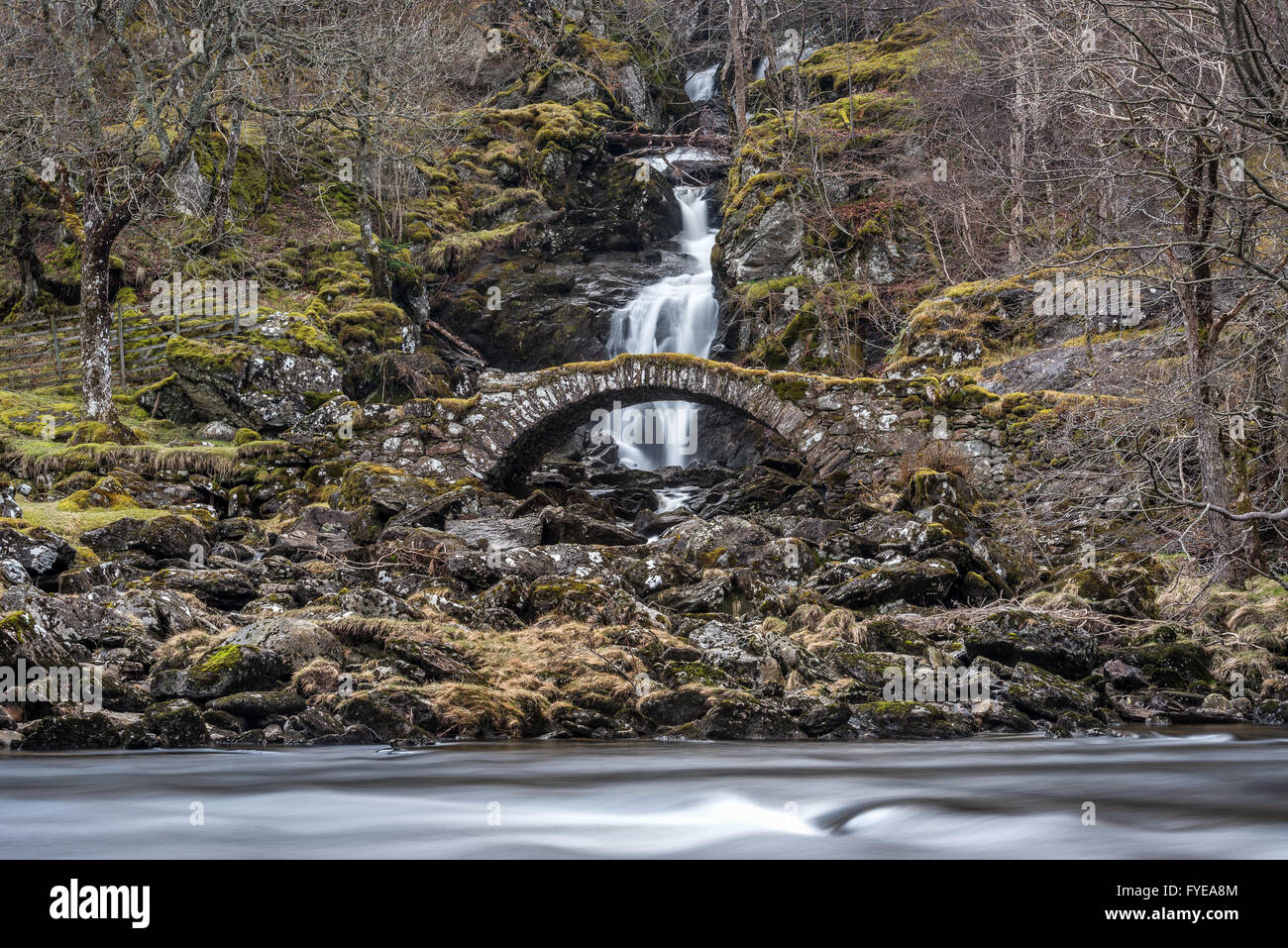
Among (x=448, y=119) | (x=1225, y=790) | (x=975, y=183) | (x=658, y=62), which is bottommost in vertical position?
(x=1225, y=790)

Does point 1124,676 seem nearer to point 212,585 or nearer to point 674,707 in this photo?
point 674,707

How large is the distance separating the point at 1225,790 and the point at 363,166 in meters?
27.0

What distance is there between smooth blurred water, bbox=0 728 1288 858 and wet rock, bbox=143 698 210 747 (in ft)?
0.53

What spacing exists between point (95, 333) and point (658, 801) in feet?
56.7

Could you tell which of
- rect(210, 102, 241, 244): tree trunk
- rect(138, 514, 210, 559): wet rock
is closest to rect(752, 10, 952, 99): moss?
rect(210, 102, 241, 244): tree trunk

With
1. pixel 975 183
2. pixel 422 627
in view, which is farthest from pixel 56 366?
pixel 975 183

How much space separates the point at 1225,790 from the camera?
Answer: 5355 mm

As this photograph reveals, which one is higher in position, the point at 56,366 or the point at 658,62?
the point at 658,62

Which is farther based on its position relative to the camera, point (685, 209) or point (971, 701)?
point (685, 209)

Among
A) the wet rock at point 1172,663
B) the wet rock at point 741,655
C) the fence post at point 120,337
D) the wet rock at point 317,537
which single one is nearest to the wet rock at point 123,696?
the wet rock at point 741,655

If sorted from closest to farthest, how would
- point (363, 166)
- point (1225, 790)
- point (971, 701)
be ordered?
point (1225, 790) → point (971, 701) → point (363, 166)

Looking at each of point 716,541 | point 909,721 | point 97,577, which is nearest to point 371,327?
point 716,541

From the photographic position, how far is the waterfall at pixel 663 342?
90.5 ft

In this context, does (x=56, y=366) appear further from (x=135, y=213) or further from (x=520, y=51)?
(x=520, y=51)
